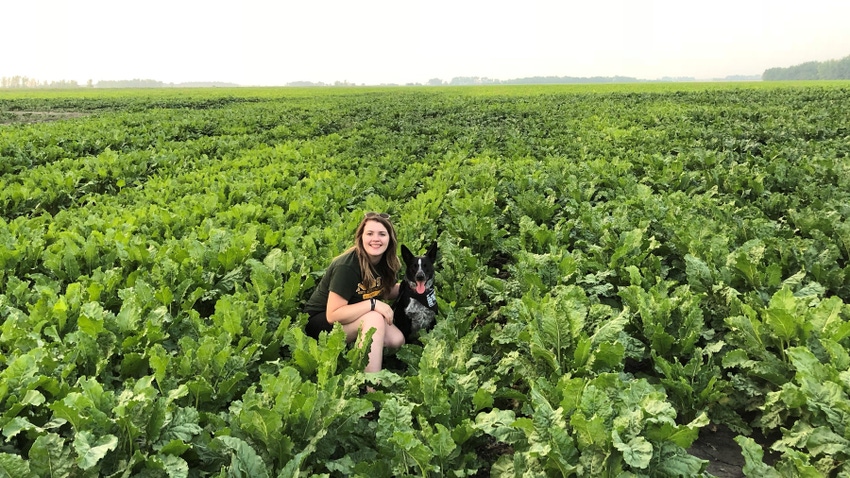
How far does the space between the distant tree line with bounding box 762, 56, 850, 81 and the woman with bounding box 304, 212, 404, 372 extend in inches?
7304

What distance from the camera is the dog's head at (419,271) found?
161 inches

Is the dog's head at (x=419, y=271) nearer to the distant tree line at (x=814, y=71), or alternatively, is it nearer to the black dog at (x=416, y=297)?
the black dog at (x=416, y=297)

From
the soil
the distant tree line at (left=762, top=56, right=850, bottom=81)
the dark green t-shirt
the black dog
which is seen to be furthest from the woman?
the distant tree line at (left=762, top=56, right=850, bottom=81)

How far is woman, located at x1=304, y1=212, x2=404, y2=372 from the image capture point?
3893 millimetres

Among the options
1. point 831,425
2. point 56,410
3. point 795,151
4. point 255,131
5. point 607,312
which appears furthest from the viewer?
point 255,131

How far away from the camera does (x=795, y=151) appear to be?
11.0 meters

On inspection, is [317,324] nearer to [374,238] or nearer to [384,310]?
[384,310]

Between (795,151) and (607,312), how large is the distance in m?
10.3

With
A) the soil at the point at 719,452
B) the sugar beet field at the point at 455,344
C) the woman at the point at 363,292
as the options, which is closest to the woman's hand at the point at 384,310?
the woman at the point at 363,292

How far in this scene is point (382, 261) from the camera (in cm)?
445

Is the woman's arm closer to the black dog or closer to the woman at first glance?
the woman

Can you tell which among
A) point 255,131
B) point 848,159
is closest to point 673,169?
point 848,159

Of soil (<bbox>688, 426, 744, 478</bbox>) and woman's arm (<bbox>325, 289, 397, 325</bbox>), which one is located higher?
woman's arm (<bbox>325, 289, 397, 325</bbox>)

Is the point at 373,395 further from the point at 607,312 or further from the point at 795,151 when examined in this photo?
the point at 795,151
